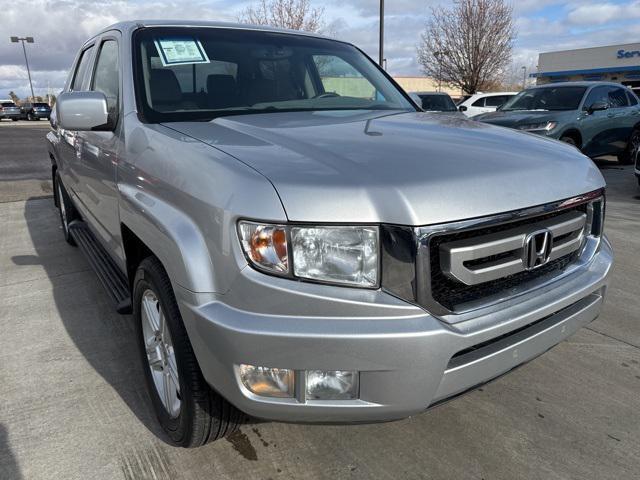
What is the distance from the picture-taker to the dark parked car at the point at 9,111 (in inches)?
1677

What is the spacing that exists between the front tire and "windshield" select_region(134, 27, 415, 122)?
849 millimetres

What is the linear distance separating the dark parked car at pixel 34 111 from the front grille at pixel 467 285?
50.0 meters

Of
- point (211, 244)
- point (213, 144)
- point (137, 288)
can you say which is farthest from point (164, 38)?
point (211, 244)

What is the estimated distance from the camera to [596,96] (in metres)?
10.1

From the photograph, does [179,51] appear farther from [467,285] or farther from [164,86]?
[467,285]

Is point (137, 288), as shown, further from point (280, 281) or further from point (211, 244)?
point (280, 281)

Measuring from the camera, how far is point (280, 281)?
1.65m

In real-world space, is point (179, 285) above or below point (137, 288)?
above

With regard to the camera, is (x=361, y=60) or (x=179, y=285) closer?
(x=179, y=285)

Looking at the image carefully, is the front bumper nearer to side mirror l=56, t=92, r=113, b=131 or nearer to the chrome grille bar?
the chrome grille bar

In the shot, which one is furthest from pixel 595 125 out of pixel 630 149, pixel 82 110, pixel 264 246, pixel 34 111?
pixel 34 111

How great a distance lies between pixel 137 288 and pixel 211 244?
82 cm

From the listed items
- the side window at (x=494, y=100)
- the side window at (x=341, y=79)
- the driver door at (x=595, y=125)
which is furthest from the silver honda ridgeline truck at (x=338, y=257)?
Result: the side window at (x=494, y=100)

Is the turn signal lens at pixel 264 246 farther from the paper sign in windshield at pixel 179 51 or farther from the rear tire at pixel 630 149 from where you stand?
the rear tire at pixel 630 149
